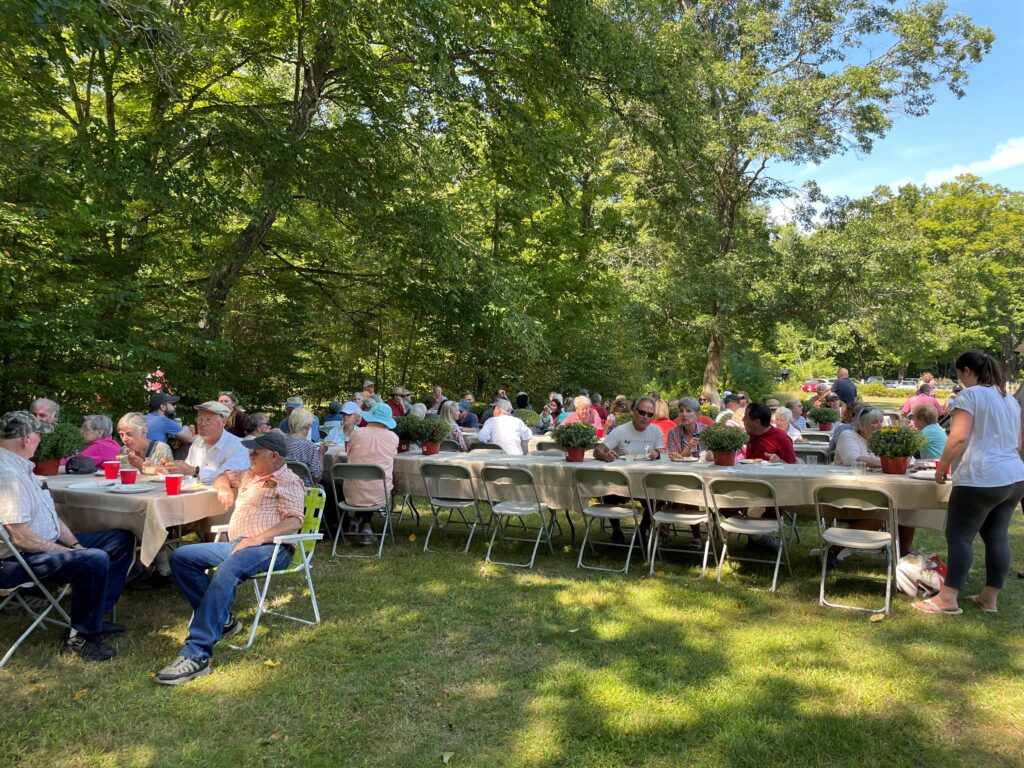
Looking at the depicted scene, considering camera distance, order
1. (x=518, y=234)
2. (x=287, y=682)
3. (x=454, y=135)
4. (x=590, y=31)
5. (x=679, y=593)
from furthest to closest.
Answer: (x=518, y=234)
(x=454, y=135)
(x=590, y=31)
(x=679, y=593)
(x=287, y=682)

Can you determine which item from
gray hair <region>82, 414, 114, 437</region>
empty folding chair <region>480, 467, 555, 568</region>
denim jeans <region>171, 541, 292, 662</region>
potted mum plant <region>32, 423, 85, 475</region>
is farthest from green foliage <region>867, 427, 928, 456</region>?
gray hair <region>82, 414, 114, 437</region>

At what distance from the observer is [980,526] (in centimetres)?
464

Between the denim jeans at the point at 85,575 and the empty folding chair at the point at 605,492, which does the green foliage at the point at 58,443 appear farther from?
the empty folding chair at the point at 605,492

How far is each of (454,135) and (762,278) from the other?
39.2 ft

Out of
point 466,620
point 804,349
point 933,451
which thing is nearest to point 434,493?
point 466,620

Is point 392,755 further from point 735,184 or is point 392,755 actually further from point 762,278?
point 735,184

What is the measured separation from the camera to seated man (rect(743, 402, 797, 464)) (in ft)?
20.2

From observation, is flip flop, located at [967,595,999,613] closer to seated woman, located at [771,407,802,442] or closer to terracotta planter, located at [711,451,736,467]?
terracotta planter, located at [711,451,736,467]

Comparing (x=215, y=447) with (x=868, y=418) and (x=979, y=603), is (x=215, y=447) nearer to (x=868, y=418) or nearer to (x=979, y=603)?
(x=868, y=418)

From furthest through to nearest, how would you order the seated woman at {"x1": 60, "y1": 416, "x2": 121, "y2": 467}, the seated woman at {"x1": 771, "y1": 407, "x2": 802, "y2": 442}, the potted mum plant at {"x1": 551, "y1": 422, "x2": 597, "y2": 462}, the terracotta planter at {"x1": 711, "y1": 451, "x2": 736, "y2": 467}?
1. the seated woman at {"x1": 771, "y1": 407, "x2": 802, "y2": 442}
2. the potted mum plant at {"x1": 551, "y1": 422, "x2": 597, "y2": 462}
3. the seated woman at {"x1": 60, "y1": 416, "x2": 121, "y2": 467}
4. the terracotta planter at {"x1": 711, "y1": 451, "x2": 736, "y2": 467}

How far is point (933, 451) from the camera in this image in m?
6.46

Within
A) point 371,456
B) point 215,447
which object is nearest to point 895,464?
point 371,456

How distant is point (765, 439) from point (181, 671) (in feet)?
15.6

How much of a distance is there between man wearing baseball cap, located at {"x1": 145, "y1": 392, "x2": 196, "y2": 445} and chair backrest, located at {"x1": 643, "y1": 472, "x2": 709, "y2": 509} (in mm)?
4508
